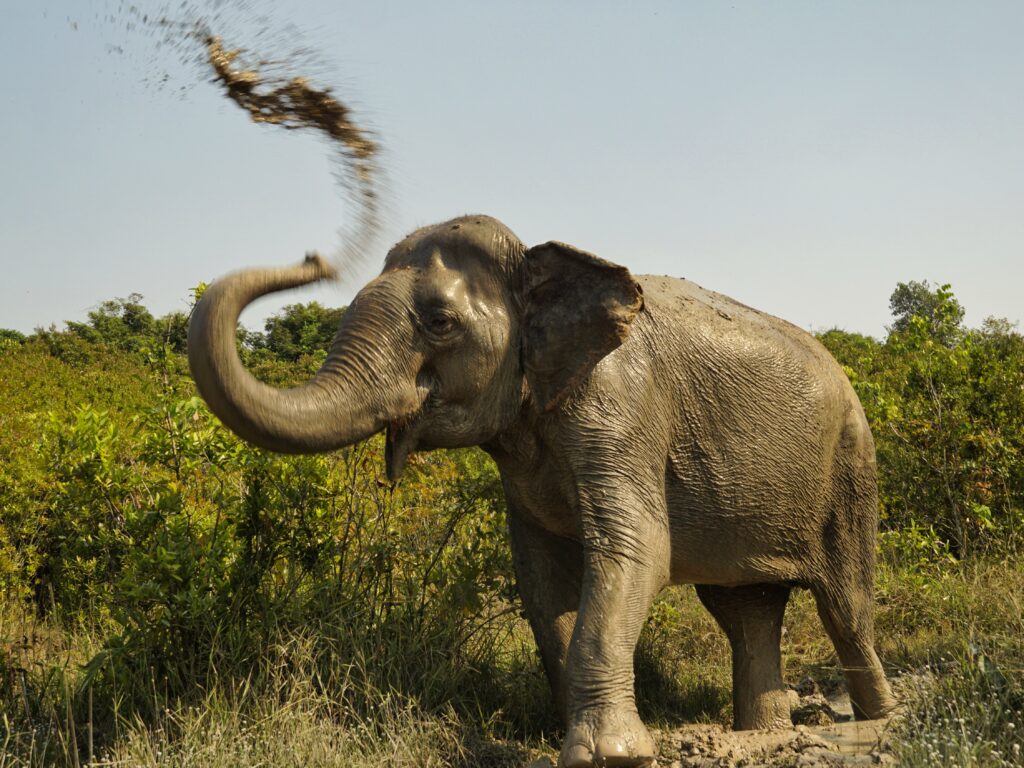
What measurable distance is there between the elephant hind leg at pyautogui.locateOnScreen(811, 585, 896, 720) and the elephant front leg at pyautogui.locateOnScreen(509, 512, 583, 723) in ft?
4.55

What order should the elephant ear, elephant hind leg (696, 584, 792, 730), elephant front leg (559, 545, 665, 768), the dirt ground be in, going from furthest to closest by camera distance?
1. elephant hind leg (696, 584, 792, 730)
2. the dirt ground
3. the elephant ear
4. elephant front leg (559, 545, 665, 768)

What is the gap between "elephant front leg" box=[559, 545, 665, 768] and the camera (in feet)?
13.3

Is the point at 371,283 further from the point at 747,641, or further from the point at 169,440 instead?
the point at 747,641

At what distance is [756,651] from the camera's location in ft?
19.2

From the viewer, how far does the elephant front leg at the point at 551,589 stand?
5.15m

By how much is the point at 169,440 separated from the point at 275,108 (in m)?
2.03

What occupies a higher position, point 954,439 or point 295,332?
point 295,332

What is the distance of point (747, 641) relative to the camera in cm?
588

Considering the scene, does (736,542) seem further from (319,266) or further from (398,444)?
(319,266)

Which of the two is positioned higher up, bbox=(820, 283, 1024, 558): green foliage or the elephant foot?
bbox=(820, 283, 1024, 558): green foliage

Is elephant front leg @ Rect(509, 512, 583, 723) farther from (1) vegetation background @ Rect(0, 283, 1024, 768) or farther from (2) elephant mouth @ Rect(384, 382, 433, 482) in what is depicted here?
(2) elephant mouth @ Rect(384, 382, 433, 482)

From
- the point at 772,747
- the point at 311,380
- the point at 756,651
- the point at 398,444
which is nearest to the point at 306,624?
the point at 398,444

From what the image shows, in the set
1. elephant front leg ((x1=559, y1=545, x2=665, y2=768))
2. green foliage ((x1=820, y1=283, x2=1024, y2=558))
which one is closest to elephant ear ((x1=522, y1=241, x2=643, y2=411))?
elephant front leg ((x1=559, y1=545, x2=665, y2=768))

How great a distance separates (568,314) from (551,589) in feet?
4.93
